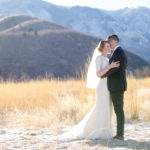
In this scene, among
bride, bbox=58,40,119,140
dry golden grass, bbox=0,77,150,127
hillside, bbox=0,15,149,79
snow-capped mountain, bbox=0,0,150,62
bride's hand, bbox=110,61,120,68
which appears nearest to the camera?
bride's hand, bbox=110,61,120,68

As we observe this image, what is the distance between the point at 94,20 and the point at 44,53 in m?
94.0

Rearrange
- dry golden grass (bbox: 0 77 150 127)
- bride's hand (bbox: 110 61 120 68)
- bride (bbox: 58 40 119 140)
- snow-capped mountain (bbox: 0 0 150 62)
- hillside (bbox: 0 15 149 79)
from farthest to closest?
snow-capped mountain (bbox: 0 0 150 62)
hillside (bbox: 0 15 149 79)
dry golden grass (bbox: 0 77 150 127)
bride (bbox: 58 40 119 140)
bride's hand (bbox: 110 61 120 68)

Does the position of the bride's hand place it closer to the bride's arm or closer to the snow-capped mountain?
the bride's arm

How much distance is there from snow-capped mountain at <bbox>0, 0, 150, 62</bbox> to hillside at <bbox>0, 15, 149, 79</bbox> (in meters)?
65.7

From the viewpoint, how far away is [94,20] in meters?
145

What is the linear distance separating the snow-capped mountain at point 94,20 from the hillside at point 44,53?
6572 centimetres

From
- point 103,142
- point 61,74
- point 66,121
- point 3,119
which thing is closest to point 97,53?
point 103,142

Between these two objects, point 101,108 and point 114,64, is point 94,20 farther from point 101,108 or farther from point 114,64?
point 114,64

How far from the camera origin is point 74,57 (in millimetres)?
56594

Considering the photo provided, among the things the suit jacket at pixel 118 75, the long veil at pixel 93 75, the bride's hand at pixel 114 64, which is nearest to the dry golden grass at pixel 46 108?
the long veil at pixel 93 75

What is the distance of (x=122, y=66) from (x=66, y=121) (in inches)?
90.6

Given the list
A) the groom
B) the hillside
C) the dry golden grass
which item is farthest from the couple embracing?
the hillside

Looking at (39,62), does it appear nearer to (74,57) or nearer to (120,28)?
(74,57)

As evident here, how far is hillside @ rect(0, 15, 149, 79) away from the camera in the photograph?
47688 millimetres
